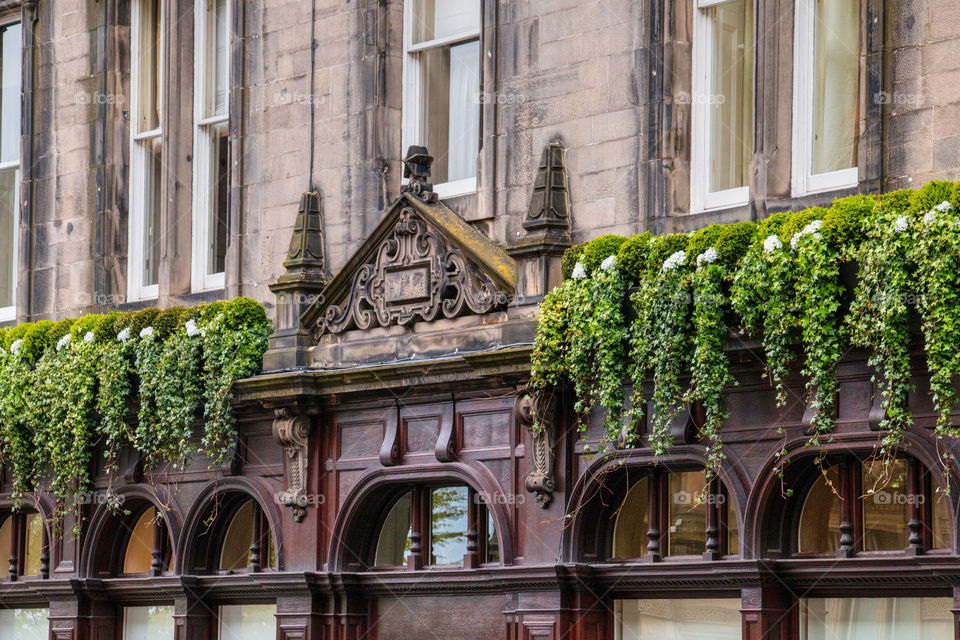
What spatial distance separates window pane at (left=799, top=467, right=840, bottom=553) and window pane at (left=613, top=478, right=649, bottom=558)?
4.67 ft

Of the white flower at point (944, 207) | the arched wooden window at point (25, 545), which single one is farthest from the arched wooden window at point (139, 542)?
the white flower at point (944, 207)

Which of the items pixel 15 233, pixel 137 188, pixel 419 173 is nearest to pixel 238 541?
pixel 137 188

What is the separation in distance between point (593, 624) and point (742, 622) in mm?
1466

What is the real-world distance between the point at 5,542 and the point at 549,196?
8256 mm

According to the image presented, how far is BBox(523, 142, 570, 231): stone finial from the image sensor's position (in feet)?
48.3

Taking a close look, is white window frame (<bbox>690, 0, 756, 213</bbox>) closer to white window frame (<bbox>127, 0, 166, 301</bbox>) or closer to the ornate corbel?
the ornate corbel

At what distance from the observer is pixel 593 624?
47.2 feet

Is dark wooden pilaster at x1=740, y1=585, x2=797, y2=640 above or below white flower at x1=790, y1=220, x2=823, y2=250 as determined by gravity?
below

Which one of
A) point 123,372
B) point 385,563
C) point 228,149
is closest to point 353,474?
point 385,563

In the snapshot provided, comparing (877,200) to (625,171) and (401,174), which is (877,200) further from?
(401,174)

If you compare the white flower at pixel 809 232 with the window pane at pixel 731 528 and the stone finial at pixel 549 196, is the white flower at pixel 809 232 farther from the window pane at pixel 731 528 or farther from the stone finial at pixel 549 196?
the stone finial at pixel 549 196

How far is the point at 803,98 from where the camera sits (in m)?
13.8

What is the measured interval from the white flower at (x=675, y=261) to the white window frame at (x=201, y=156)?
641 cm

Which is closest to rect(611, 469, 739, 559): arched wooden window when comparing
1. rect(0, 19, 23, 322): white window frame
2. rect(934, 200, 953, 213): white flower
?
rect(934, 200, 953, 213): white flower
